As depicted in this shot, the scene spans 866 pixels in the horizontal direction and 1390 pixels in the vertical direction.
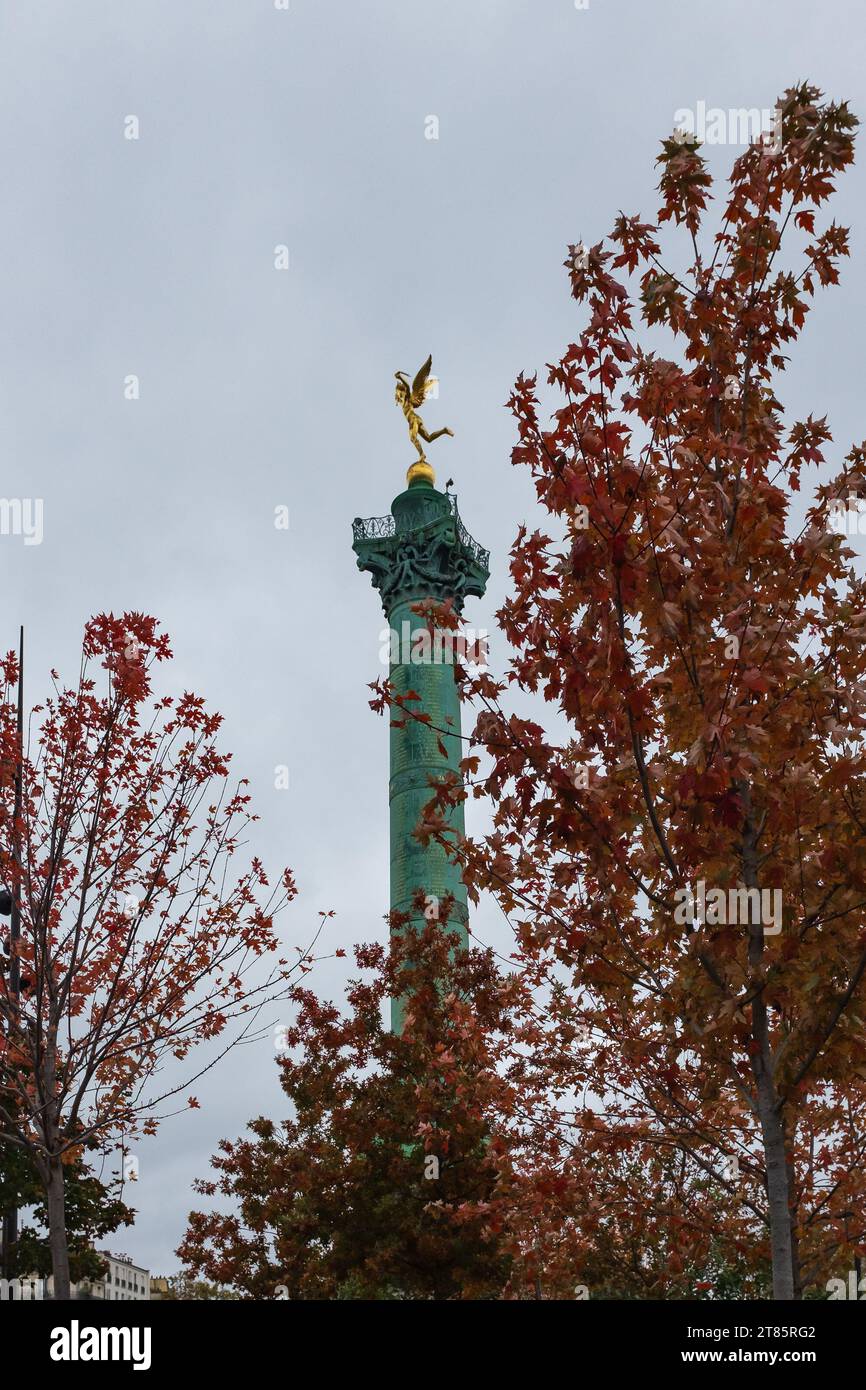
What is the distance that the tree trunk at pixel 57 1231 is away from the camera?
963 cm

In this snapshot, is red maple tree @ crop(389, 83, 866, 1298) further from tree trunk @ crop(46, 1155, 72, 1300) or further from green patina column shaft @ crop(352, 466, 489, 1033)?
green patina column shaft @ crop(352, 466, 489, 1033)

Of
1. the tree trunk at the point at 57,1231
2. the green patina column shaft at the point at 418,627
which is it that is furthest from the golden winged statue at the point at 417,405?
the tree trunk at the point at 57,1231

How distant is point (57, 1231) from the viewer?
32.0 ft

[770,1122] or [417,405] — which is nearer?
[770,1122]

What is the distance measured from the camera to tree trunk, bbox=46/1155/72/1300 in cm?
963

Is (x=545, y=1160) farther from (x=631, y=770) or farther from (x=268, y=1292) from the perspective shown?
(x=268, y=1292)

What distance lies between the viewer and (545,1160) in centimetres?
1250

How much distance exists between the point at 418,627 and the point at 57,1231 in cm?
2262

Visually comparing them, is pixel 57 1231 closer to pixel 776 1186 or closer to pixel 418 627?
pixel 776 1186

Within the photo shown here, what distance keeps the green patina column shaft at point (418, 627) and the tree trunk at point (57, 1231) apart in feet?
71.0

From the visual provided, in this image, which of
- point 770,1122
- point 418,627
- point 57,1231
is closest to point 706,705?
point 770,1122

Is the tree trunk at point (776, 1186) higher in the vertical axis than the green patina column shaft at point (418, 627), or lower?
lower

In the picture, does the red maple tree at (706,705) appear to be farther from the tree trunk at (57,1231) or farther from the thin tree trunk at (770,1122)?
the tree trunk at (57,1231)
